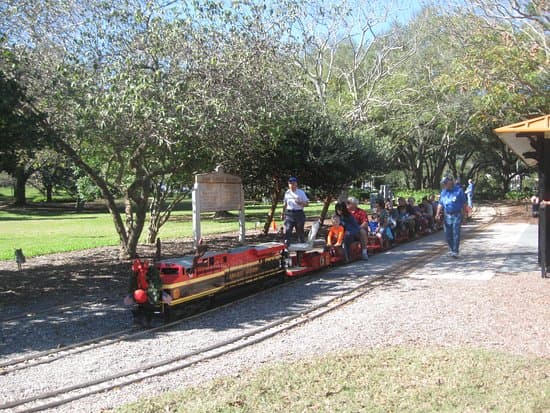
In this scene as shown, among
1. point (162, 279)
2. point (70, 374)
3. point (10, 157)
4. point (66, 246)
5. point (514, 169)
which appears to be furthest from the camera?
point (514, 169)

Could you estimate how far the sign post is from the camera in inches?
530

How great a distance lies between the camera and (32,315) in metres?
9.01

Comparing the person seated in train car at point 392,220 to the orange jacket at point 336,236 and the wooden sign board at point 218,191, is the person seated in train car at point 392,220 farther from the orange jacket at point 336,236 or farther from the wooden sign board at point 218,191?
the wooden sign board at point 218,191

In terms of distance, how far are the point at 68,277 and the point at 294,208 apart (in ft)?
16.4

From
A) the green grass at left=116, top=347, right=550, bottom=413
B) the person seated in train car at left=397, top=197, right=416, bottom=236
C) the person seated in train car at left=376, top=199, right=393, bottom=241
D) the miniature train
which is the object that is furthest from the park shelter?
the person seated in train car at left=397, top=197, right=416, bottom=236

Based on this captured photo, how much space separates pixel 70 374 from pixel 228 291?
355 cm

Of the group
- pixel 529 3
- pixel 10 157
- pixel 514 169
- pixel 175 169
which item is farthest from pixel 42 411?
pixel 514 169

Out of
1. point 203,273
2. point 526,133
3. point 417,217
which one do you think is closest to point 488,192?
point 417,217

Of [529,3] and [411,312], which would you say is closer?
[411,312]

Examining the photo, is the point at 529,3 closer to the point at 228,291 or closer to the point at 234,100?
the point at 234,100

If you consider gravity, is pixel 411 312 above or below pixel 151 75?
below

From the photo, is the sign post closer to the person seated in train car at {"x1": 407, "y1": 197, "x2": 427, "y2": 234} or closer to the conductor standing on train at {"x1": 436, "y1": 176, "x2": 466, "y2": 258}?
the conductor standing on train at {"x1": 436, "y1": 176, "x2": 466, "y2": 258}

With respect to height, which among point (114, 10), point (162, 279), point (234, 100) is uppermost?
point (114, 10)

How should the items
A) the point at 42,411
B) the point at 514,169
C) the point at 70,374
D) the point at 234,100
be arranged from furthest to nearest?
the point at 514,169 < the point at 234,100 < the point at 70,374 < the point at 42,411
